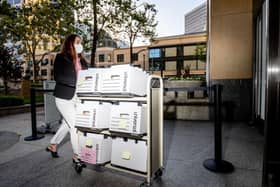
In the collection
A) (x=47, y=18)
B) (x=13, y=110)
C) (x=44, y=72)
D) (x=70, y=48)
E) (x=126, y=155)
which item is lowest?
(x=13, y=110)

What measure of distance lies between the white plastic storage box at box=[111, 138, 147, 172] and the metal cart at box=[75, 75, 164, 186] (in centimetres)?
6

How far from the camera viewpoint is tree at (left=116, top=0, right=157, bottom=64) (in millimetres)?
10484

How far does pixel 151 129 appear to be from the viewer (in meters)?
1.70

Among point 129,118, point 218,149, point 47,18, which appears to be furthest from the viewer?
point 47,18

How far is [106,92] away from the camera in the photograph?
181 cm

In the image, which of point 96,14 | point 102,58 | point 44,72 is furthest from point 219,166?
point 44,72

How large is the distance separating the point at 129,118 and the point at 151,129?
0.24 meters

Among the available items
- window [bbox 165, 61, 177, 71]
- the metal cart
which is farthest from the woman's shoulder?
window [bbox 165, 61, 177, 71]

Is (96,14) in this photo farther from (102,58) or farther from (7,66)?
(102,58)

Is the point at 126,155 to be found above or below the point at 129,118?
below

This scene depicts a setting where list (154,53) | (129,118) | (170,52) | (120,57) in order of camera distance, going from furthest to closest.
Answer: (120,57) → (154,53) → (170,52) → (129,118)

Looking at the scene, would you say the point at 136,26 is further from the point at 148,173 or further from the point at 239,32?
the point at 148,173

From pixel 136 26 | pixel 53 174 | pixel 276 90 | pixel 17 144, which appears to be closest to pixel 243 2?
pixel 276 90

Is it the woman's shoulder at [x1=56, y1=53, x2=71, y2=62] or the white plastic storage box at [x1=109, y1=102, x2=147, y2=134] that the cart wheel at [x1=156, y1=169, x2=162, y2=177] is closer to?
the white plastic storage box at [x1=109, y1=102, x2=147, y2=134]
